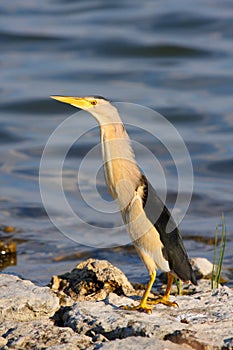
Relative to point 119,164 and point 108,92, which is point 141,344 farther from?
point 108,92

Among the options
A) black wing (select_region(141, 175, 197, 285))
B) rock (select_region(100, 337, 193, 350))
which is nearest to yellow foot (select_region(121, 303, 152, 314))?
black wing (select_region(141, 175, 197, 285))

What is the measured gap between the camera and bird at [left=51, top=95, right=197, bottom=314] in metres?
5.23

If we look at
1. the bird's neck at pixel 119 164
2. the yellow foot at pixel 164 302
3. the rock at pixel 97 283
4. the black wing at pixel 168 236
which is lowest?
the rock at pixel 97 283

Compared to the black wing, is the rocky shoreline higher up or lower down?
lower down

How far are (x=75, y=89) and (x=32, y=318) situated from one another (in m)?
10.7

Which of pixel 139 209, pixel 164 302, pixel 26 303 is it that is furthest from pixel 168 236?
pixel 26 303

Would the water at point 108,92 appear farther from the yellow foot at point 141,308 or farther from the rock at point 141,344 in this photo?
the rock at point 141,344

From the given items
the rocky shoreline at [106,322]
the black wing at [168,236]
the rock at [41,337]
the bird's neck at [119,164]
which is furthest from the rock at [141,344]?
the bird's neck at [119,164]

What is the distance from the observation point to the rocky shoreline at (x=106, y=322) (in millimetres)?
4160

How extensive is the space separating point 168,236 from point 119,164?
23.8 inches

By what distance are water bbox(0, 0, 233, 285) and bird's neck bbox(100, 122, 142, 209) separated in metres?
2.42

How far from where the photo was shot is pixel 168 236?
5.32m

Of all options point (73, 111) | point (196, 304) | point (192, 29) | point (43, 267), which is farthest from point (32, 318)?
point (192, 29)

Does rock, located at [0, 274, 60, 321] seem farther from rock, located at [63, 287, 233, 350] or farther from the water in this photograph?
the water
